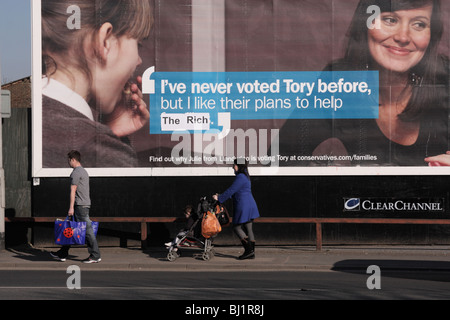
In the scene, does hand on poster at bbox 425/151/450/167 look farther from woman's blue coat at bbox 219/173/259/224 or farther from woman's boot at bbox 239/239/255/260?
woman's boot at bbox 239/239/255/260

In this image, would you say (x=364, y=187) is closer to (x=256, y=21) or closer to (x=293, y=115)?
(x=293, y=115)

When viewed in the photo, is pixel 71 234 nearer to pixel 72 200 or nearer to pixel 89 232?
pixel 89 232

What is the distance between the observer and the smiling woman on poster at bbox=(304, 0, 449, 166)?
18.3 meters

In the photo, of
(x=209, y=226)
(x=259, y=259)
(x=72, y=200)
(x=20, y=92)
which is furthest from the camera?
(x=20, y=92)

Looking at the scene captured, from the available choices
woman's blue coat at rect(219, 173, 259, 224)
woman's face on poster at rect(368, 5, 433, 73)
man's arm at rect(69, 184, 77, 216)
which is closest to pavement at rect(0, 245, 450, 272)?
woman's blue coat at rect(219, 173, 259, 224)

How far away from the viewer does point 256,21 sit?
18453 mm

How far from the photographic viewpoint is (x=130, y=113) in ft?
60.5

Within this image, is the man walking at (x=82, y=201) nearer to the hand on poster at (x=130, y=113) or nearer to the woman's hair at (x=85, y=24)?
the hand on poster at (x=130, y=113)

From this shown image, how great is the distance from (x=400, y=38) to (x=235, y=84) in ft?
11.8

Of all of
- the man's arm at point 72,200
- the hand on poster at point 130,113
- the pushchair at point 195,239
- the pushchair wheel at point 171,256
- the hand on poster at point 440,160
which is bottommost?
the pushchair wheel at point 171,256

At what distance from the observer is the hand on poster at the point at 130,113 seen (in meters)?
18.4

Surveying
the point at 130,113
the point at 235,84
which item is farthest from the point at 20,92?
the point at 235,84

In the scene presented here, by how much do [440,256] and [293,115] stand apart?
418 centimetres

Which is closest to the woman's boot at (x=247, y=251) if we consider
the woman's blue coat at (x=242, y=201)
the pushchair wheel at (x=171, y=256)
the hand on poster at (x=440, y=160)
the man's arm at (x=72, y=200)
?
the woman's blue coat at (x=242, y=201)
